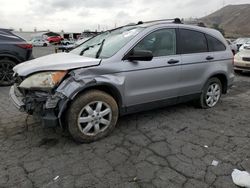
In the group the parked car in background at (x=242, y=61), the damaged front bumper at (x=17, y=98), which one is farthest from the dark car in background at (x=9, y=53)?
the parked car in background at (x=242, y=61)

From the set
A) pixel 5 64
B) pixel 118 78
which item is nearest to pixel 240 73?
pixel 118 78

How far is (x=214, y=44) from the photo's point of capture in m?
4.93

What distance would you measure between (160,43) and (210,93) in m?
1.73

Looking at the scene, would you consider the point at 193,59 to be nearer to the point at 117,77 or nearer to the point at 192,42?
the point at 192,42

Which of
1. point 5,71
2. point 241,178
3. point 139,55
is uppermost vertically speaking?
point 139,55

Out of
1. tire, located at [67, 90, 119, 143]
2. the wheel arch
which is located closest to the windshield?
tire, located at [67, 90, 119, 143]

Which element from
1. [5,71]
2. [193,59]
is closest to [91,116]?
[193,59]

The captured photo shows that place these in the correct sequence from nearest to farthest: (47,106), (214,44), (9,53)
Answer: (47,106)
(214,44)
(9,53)

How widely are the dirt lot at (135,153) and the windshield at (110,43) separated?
129 cm

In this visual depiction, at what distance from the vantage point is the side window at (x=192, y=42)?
4402 mm

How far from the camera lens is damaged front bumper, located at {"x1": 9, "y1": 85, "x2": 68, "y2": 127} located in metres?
3.16

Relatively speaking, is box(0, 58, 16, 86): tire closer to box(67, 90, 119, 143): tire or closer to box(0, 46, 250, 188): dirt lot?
box(0, 46, 250, 188): dirt lot

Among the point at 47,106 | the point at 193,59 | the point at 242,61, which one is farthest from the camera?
the point at 242,61

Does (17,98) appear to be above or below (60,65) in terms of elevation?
below
